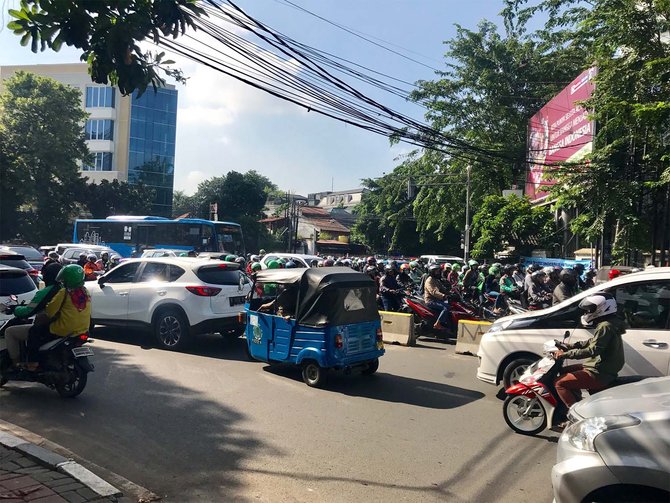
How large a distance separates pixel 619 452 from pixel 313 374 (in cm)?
513

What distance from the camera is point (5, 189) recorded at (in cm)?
3875

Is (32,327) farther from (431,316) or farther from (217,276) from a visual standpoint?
(431,316)

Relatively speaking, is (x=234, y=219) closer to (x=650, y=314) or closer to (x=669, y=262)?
(x=669, y=262)

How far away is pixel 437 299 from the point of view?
1252cm

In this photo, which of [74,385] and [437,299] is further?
[437,299]

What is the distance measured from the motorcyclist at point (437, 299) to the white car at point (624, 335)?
471 centimetres

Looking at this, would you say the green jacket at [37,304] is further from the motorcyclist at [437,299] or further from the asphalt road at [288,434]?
the motorcyclist at [437,299]

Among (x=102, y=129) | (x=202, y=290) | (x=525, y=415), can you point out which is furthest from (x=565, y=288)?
(x=102, y=129)

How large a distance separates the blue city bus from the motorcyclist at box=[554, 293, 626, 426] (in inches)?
922

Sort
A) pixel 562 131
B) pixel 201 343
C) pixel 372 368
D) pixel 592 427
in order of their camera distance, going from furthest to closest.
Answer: pixel 562 131 < pixel 201 343 < pixel 372 368 < pixel 592 427

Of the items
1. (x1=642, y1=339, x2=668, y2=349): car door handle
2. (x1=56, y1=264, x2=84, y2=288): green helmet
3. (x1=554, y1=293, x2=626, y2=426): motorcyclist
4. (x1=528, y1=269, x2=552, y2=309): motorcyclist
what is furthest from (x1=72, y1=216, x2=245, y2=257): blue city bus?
(x1=554, y1=293, x2=626, y2=426): motorcyclist

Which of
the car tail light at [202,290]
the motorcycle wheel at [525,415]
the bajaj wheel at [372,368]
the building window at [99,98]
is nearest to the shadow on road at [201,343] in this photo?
the car tail light at [202,290]

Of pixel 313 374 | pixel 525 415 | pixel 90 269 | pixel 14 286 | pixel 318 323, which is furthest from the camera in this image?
pixel 90 269

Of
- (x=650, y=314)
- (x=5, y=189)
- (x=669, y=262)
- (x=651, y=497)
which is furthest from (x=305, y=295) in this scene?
(x=5, y=189)
